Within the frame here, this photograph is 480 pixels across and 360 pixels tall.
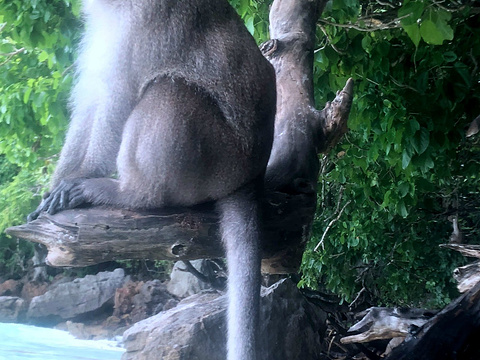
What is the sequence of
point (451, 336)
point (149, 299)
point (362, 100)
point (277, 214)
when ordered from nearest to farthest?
point (277, 214) < point (451, 336) < point (362, 100) < point (149, 299)

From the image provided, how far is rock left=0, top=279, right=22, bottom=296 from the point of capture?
619 cm

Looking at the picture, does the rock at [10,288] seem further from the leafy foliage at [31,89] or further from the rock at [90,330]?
the leafy foliage at [31,89]

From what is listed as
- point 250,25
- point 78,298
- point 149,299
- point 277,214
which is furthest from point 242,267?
point 78,298

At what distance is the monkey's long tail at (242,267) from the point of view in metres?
1.83

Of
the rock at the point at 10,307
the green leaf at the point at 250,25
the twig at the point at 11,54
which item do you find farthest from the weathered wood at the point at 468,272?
the rock at the point at 10,307

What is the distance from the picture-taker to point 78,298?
7.73m

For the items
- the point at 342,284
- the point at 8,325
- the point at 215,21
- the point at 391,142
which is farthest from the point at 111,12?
the point at 8,325

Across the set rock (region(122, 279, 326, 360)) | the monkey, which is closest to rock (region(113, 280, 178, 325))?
rock (region(122, 279, 326, 360))

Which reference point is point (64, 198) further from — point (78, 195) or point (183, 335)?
point (183, 335)

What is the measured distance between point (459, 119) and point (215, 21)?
199cm

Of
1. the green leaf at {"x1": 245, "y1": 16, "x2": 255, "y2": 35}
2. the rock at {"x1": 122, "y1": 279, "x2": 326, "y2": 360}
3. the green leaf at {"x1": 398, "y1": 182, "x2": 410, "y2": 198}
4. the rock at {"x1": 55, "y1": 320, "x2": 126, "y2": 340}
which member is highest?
the green leaf at {"x1": 245, "y1": 16, "x2": 255, "y2": 35}

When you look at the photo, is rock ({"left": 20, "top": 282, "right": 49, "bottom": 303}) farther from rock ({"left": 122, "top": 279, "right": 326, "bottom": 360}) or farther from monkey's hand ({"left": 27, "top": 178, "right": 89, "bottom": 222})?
monkey's hand ({"left": 27, "top": 178, "right": 89, "bottom": 222})

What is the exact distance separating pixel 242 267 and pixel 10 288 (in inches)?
204

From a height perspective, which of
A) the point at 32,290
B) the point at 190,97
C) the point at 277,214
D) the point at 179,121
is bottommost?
the point at 32,290
